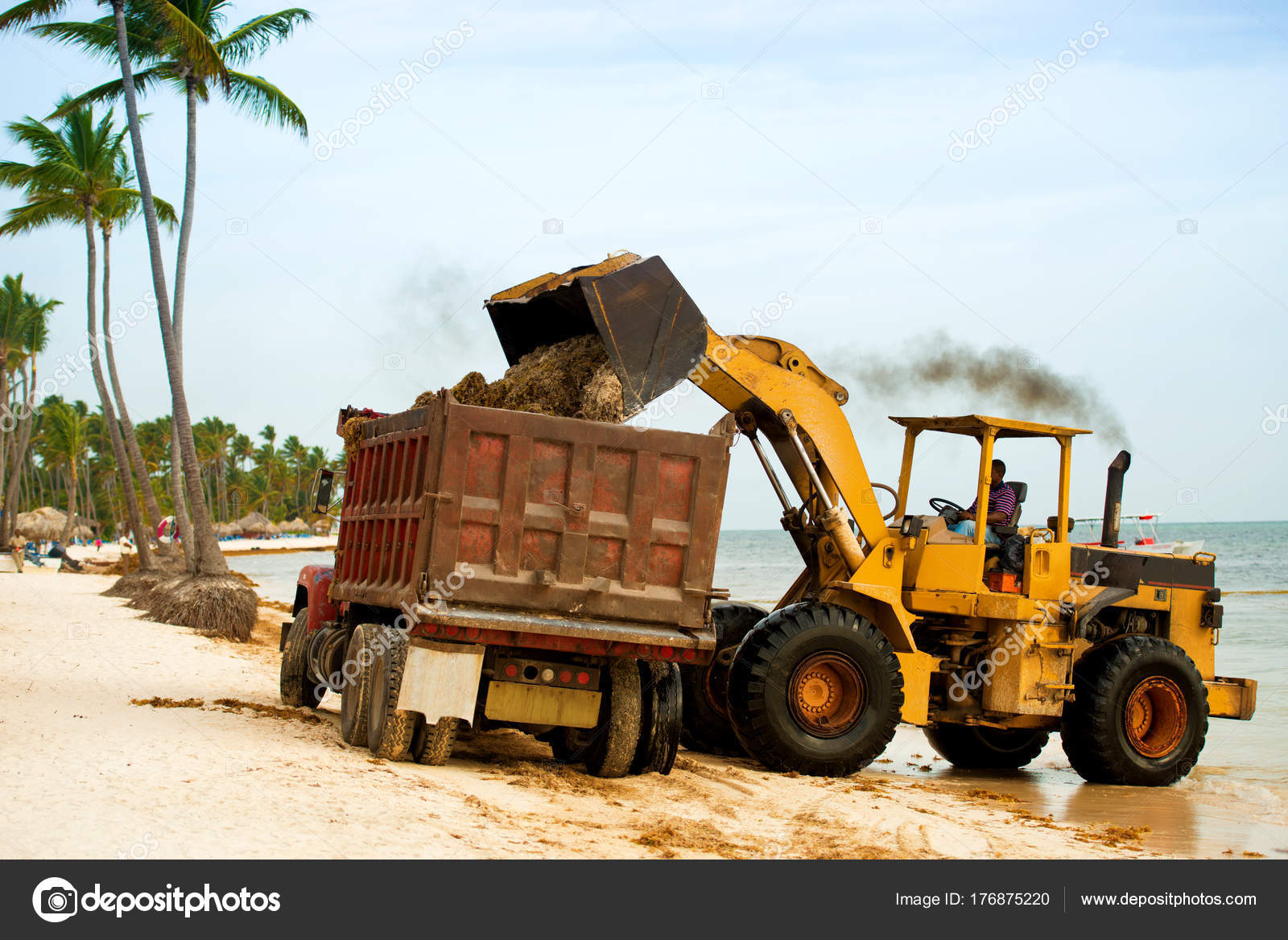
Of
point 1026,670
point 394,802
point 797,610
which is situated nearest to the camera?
point 394,802

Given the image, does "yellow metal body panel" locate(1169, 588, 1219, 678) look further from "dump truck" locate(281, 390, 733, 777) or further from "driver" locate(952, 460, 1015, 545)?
"dump truck" locate(281, 390, 733, 777)

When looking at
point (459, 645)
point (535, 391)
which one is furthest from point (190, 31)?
point (459, 645)

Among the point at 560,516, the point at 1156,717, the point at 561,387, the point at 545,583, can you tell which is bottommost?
the point at 1156,717

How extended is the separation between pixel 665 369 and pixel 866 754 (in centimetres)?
344

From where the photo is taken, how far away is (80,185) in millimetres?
30172

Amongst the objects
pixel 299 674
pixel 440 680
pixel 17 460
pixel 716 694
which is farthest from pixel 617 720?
pixel 17 460

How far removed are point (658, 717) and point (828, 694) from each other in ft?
5.52

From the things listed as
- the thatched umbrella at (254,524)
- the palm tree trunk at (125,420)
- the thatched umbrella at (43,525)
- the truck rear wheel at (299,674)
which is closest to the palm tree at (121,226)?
the palm tree trunk at (125,420)

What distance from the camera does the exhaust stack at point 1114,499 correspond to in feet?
36.0

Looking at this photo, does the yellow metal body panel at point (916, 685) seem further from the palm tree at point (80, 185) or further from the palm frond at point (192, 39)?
the palm tree at point (80, 185)

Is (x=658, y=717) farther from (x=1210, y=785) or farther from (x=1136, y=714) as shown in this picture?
(x=1210, y=785)

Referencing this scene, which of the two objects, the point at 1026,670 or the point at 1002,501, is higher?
the point at 1002,501

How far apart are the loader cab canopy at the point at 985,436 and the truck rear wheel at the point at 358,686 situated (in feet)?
15.9
